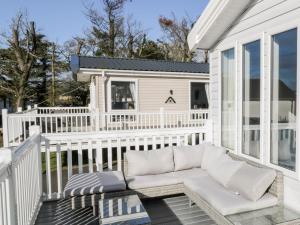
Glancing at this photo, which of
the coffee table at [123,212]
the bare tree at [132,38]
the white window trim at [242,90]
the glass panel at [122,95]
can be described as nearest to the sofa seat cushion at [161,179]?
the coffee table at [123,212]

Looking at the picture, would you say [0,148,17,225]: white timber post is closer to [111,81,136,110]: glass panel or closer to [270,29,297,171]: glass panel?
[270,29,297,171]: glass panel

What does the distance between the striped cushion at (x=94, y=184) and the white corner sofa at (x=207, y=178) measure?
186mm

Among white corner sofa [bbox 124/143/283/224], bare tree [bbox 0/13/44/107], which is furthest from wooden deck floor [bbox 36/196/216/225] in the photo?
bare tree [bbox 0/13/44/107]

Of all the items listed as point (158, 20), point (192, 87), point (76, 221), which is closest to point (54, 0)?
point (158, 20)

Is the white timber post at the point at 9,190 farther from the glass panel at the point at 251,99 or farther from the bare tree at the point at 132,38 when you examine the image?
the bare tree at the point at 132,38

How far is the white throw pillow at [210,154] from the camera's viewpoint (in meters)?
3.86

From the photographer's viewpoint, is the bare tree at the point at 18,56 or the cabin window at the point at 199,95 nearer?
the cabin window at the point at 199,95

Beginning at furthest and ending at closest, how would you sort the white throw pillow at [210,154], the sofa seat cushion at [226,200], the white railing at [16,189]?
the white throw pillow at [210,154]
the sofa seat cushion at [226,200]
the white railing at [16,189]

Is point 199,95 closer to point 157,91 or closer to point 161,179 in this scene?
point 157,91

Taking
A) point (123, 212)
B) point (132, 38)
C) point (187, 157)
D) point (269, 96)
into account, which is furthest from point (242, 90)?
point (132, 38)

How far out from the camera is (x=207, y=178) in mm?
3596

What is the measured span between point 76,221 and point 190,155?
Result: 6.77 ft

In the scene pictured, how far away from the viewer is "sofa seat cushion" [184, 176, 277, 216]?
266cm

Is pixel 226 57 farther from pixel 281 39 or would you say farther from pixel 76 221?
pixel 76 221
